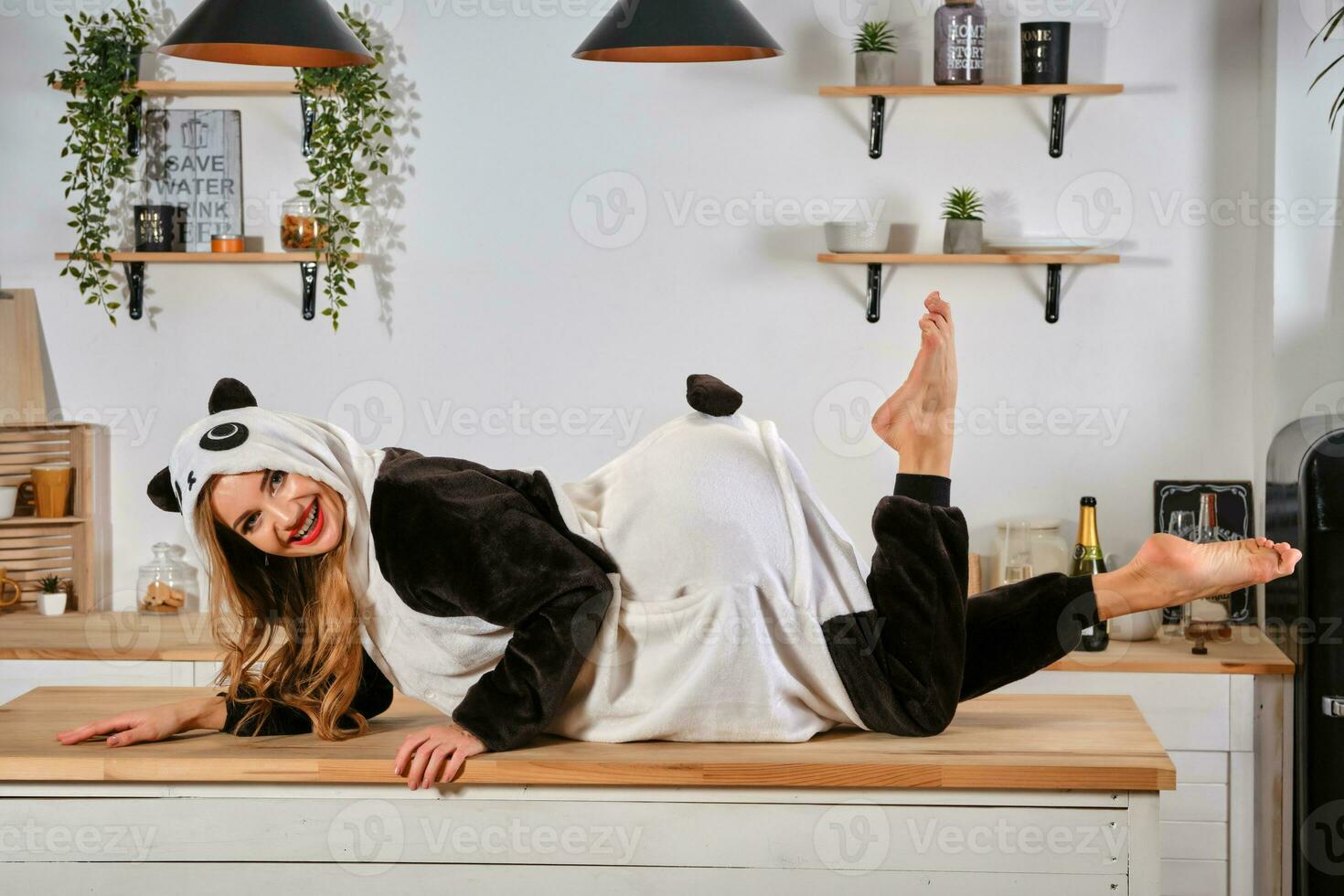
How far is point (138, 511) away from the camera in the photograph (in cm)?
360

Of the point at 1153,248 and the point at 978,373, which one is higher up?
the point at 1153,248

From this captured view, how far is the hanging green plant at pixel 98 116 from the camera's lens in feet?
11.2

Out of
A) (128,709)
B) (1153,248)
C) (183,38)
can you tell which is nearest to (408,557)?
(128,709)

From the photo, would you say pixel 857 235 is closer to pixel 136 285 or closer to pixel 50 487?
pixel 136 285

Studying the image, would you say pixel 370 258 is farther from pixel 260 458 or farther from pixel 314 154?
pixel 260 458

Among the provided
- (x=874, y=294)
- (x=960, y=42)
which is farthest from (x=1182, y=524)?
(x=960, y=42)

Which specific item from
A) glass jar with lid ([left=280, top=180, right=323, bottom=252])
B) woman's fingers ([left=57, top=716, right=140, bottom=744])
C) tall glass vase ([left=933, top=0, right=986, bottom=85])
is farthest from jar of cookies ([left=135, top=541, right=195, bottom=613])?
tall glass vase ([left=933, top=0, right=986, bottom=85])

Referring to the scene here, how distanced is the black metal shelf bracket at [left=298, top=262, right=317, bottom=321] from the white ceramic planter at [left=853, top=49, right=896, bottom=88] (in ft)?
4.73

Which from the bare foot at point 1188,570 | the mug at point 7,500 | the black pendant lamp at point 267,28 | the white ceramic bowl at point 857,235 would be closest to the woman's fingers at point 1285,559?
the bare foot at point 1188,570

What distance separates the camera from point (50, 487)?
345 centimetres

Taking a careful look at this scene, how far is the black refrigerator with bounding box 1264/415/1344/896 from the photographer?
275 centimetres

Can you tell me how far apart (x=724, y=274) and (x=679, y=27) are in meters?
1.27

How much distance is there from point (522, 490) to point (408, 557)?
22 cm

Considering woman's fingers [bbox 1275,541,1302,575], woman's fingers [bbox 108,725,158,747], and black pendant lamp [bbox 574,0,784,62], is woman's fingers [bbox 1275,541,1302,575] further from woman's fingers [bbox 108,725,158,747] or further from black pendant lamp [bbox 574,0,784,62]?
woman's fingers [bbox 108,725,158,747]
